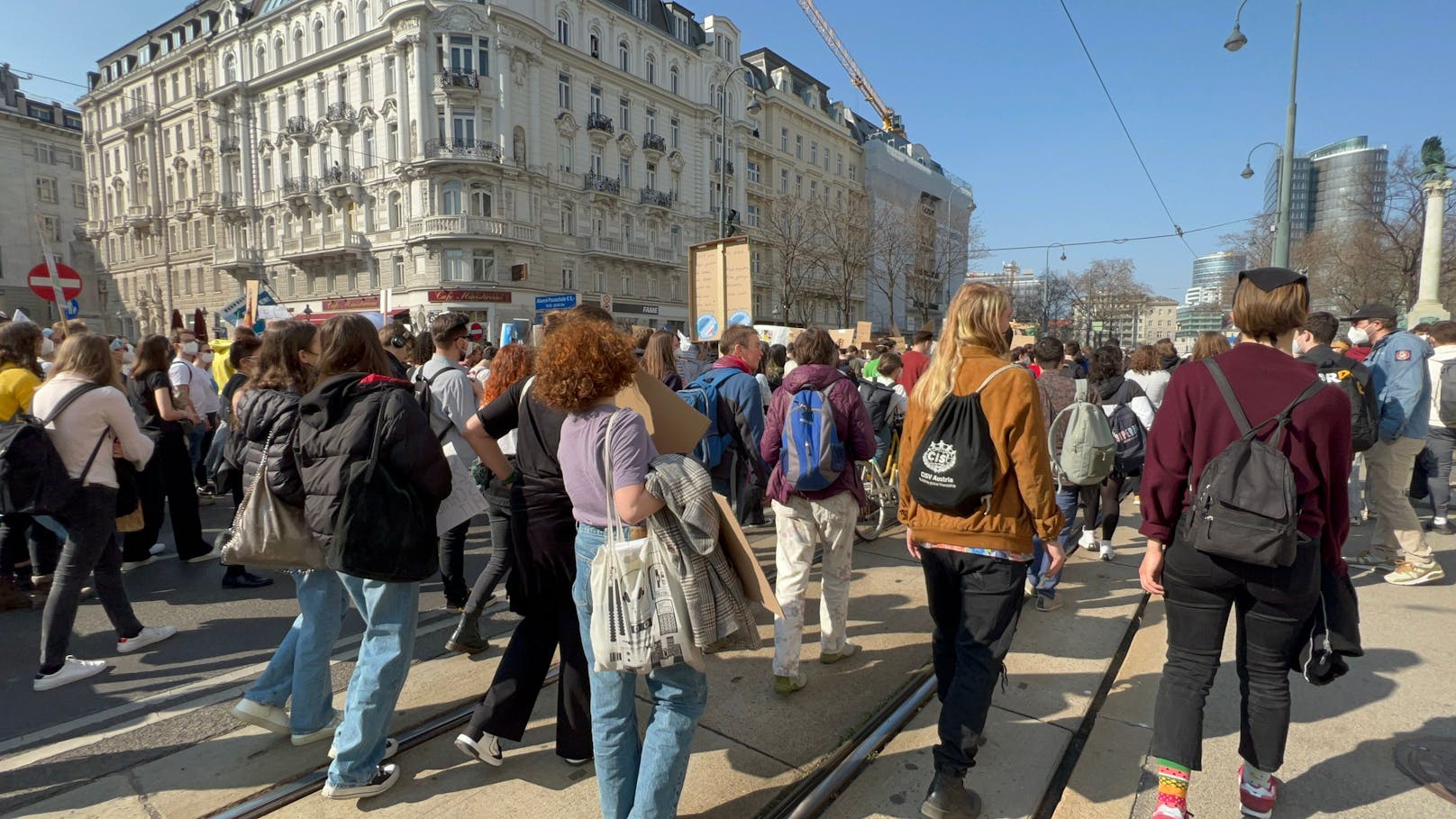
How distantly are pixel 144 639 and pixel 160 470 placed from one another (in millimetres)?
2154

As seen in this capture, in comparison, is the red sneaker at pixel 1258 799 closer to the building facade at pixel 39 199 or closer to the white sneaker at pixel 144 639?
the white sneaker at pixel 144 639

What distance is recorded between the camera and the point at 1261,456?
88.7 inches

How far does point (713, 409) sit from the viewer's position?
16.0 ft

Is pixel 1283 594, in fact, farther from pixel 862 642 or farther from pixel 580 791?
pixel 580 791

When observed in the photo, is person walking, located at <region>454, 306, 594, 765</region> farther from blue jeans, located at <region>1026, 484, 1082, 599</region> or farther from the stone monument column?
the stone monument column

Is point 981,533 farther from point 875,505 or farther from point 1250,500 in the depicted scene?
point 875,505

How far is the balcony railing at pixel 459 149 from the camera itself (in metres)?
32.0

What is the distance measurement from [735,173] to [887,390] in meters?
41.1

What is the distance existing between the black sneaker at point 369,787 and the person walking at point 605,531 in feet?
3.41

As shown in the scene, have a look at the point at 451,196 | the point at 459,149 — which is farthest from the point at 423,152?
the point at 451,196

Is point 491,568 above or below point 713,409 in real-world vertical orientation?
below

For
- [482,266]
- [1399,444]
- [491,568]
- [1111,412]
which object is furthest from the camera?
[482,266]

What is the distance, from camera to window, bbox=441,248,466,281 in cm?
3281

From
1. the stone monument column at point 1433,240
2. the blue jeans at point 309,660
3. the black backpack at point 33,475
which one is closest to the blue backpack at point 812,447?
the blue jeans at point 309,660
